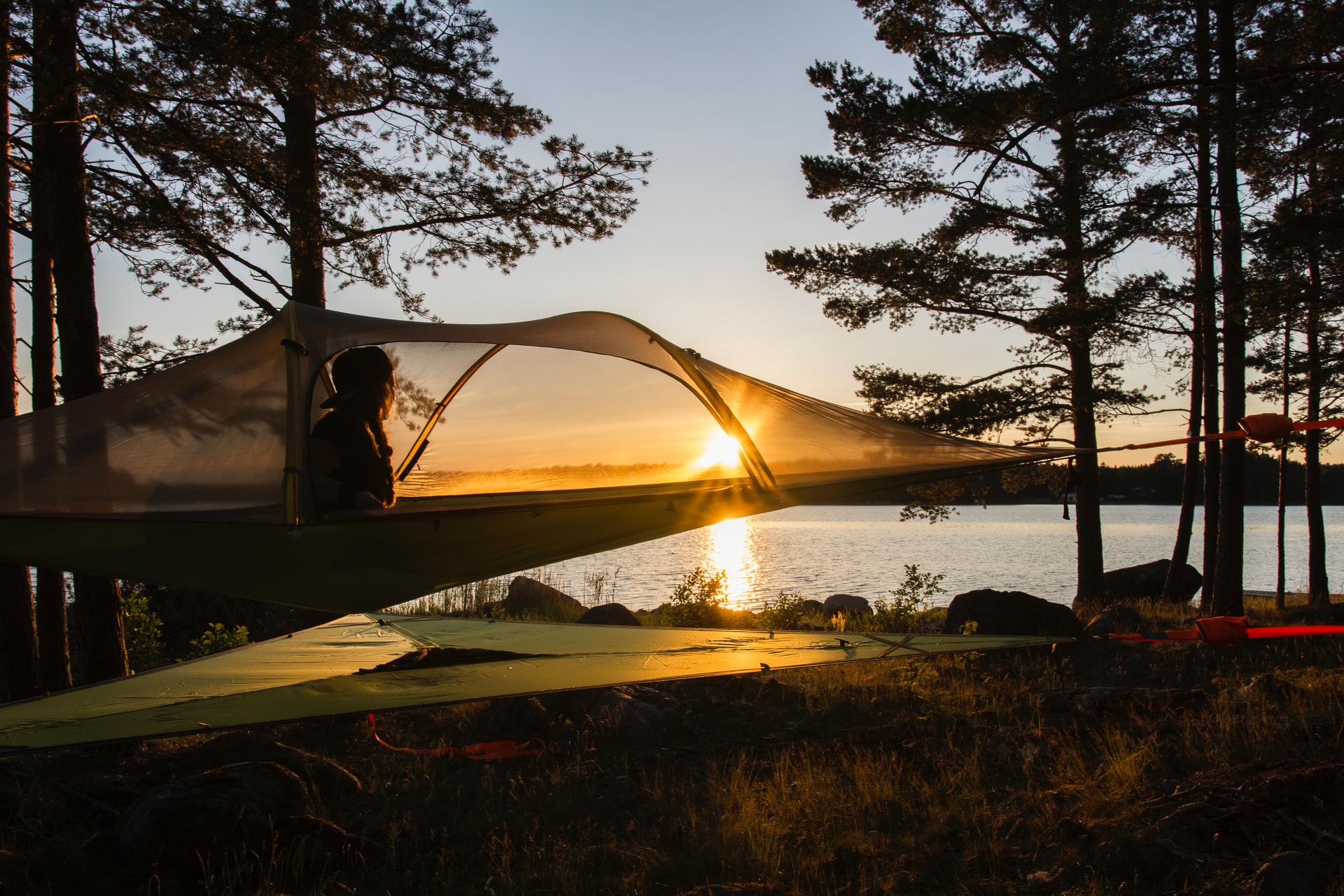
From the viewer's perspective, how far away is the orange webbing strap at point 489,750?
3988 millimetres

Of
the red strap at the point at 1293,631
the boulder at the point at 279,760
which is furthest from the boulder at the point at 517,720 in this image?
the red strap at the point at 1293,631

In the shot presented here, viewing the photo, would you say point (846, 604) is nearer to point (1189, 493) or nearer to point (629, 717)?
point (1189, 493)

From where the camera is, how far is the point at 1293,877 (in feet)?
7.66

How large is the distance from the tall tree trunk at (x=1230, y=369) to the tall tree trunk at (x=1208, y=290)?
5.9 inches

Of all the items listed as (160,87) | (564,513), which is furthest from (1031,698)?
(160,87)

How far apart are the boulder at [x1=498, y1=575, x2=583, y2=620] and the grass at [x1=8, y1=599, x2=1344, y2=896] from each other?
488cm

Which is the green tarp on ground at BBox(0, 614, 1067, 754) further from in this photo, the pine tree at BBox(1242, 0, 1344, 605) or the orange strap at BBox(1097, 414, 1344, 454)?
the pine tree at BBox(1242, 0, 1344, 605)

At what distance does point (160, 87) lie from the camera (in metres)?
5.61

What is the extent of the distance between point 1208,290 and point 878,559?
1935 cm

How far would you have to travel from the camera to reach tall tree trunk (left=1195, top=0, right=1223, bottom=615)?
29.1ft

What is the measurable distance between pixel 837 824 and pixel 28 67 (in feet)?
18.7

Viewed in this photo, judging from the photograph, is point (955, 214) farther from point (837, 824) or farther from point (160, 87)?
point (837, 824)

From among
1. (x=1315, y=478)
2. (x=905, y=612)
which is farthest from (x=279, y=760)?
(x=1315, y=478)

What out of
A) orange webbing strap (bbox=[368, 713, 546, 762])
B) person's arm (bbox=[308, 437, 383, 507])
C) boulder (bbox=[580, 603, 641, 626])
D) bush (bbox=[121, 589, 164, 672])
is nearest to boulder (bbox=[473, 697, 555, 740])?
orange webbing strap (bbox=[368, 713, 546, 762])
